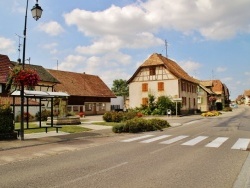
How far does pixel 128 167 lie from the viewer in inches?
350

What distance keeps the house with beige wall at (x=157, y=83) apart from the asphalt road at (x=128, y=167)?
37728 millimetres

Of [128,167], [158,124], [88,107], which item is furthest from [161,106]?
[128,167]

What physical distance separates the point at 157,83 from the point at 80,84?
14.0 metres

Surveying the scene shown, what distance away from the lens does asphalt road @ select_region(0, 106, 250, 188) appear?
23.4 ft

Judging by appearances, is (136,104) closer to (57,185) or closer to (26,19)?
(26,19)

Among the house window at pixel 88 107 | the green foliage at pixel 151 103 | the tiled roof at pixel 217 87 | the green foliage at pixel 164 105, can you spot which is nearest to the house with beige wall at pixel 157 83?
the green foliage at pixel 151 103

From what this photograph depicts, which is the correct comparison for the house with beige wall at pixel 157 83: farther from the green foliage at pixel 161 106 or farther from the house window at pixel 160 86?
the green foliage at pixel 161 106

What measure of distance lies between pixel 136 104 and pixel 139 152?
140 feet

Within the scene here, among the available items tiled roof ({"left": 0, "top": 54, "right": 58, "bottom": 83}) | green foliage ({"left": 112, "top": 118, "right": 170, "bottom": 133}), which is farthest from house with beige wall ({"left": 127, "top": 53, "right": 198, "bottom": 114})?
green foliage ({"left": 112, "top": 118, "right": 170, "bottom": 133})

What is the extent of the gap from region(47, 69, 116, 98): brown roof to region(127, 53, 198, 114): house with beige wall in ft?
22.4

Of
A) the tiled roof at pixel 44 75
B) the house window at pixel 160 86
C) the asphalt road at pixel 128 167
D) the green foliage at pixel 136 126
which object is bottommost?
the asphalt road at pixel 128 167

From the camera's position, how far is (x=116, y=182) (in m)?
7.14

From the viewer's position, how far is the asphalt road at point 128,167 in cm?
714

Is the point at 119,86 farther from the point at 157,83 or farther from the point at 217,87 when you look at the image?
the point at 157,83
